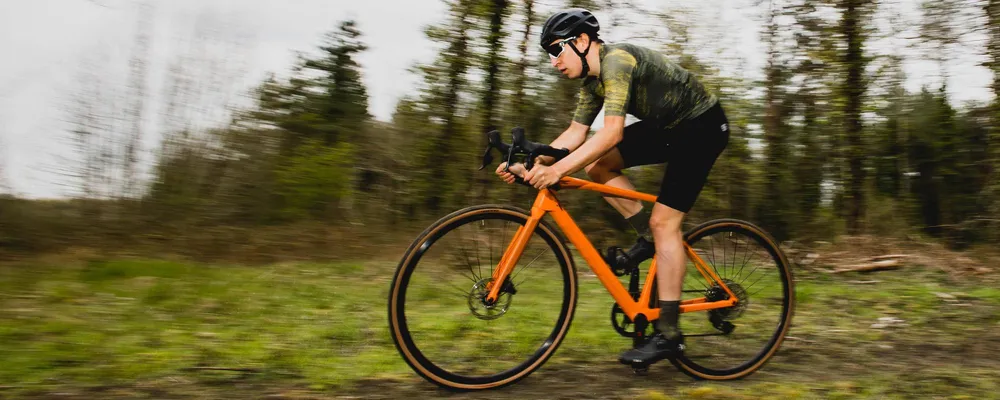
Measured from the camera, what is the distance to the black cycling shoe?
383 cm

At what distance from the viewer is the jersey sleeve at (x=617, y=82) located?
11.8ft

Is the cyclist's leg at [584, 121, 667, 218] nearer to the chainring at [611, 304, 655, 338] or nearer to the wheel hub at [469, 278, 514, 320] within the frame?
the chainring at [611, 304, 655, 338]

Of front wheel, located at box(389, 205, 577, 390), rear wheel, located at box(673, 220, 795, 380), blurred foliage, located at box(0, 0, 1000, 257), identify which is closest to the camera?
front wheel, located at box(389, 205, 577, 390)

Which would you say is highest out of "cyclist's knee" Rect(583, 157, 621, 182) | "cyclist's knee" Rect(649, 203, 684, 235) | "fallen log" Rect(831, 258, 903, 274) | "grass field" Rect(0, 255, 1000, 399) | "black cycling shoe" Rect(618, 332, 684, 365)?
"cyclist's knee" Rect(583, 157, 621, 182)

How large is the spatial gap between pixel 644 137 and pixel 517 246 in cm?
92

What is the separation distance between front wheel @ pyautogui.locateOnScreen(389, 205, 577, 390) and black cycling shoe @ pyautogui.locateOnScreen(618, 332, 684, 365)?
1.14 feet

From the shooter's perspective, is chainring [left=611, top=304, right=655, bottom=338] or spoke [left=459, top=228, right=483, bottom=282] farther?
chainring [left=611, top=304, right=655, bottom=338]

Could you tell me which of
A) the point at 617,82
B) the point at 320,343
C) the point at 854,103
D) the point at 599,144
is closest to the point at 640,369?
the point at 599,144

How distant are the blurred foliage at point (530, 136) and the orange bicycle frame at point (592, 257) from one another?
12.6 feet

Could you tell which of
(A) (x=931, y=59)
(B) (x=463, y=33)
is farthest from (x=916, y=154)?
(B) (x=463, y=33)

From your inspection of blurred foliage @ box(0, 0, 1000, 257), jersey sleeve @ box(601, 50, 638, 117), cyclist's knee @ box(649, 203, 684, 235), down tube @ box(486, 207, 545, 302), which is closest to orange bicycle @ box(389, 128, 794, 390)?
down tube @ box(486, 207, 545, 302)

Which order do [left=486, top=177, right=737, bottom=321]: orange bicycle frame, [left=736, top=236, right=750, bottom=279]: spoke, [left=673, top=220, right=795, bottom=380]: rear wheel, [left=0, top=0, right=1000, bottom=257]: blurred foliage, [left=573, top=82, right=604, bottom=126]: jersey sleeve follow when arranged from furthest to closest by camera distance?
[left=0, top=0, right=1000, bottom=257]: blurred foliage < [left=736, top=236, right=750, bottom=279]: spoke < [left=673, top=220, right=795, bottom=380]: rear wheel < [left=573, top=82, right=604, bottom=126]: jersey sleeve < [left=486, top=177, right=737, bottom=321]: orange bicycle frame

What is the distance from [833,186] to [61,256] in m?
7.65

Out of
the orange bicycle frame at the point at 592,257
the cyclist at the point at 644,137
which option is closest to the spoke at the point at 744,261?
the orange bicycle frame at the point at 592,257
